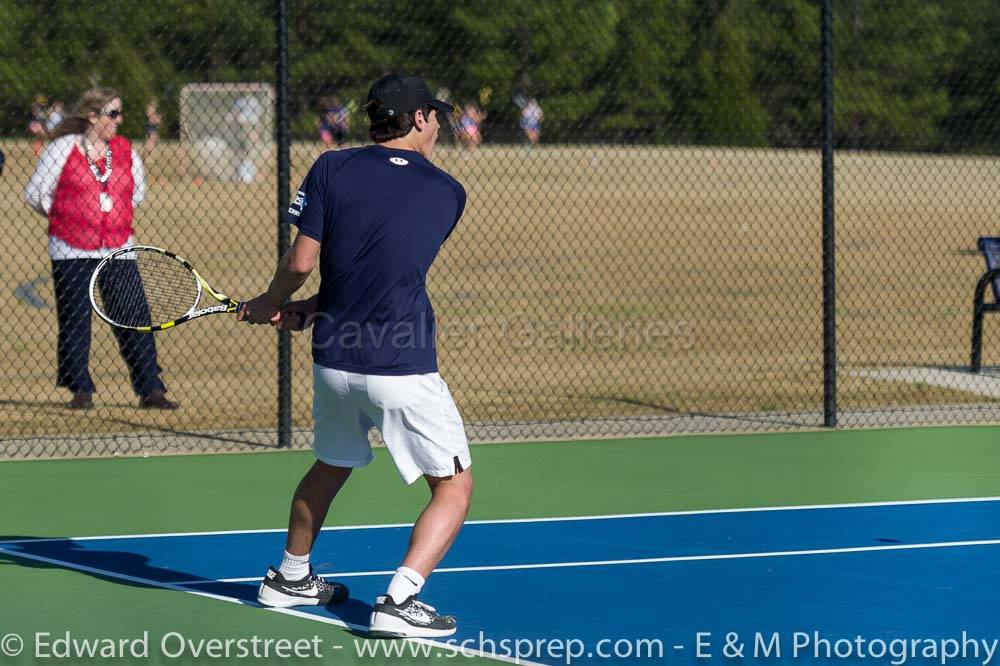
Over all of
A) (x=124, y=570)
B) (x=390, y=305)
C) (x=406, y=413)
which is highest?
(x=390, y=305)

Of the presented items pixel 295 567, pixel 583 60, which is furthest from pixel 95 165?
pixel 583 60

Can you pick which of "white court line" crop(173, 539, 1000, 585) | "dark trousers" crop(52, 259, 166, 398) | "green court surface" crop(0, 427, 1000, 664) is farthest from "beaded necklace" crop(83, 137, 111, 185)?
"white court line" crop(173, 539, 1000, 585)

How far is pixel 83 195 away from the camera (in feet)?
33.8

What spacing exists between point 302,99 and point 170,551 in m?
24.1

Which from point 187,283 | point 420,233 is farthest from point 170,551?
point 420,233

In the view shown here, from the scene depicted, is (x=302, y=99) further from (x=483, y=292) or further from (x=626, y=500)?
(x=626, y=500)

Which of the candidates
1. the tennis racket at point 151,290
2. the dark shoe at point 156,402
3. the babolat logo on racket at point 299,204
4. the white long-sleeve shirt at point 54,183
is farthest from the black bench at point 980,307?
the babolat logo on racket at point 299,204

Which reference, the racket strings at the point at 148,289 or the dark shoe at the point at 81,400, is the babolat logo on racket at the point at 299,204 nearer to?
the racket strings at the point at 148,289

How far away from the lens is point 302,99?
101ft

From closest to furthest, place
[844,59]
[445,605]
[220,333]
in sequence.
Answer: [445,605] < [220,333] < [844,59]

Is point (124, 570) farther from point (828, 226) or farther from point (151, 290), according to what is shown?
point (828, 226)

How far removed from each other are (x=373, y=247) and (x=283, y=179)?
4133 millimetres

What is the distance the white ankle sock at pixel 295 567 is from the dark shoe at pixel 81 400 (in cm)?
490

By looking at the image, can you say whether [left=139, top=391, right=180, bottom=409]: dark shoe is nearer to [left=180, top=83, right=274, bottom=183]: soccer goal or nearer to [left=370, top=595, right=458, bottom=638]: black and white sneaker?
[left=370, top=595, right=458, bottom=638]: black and white sneaker
